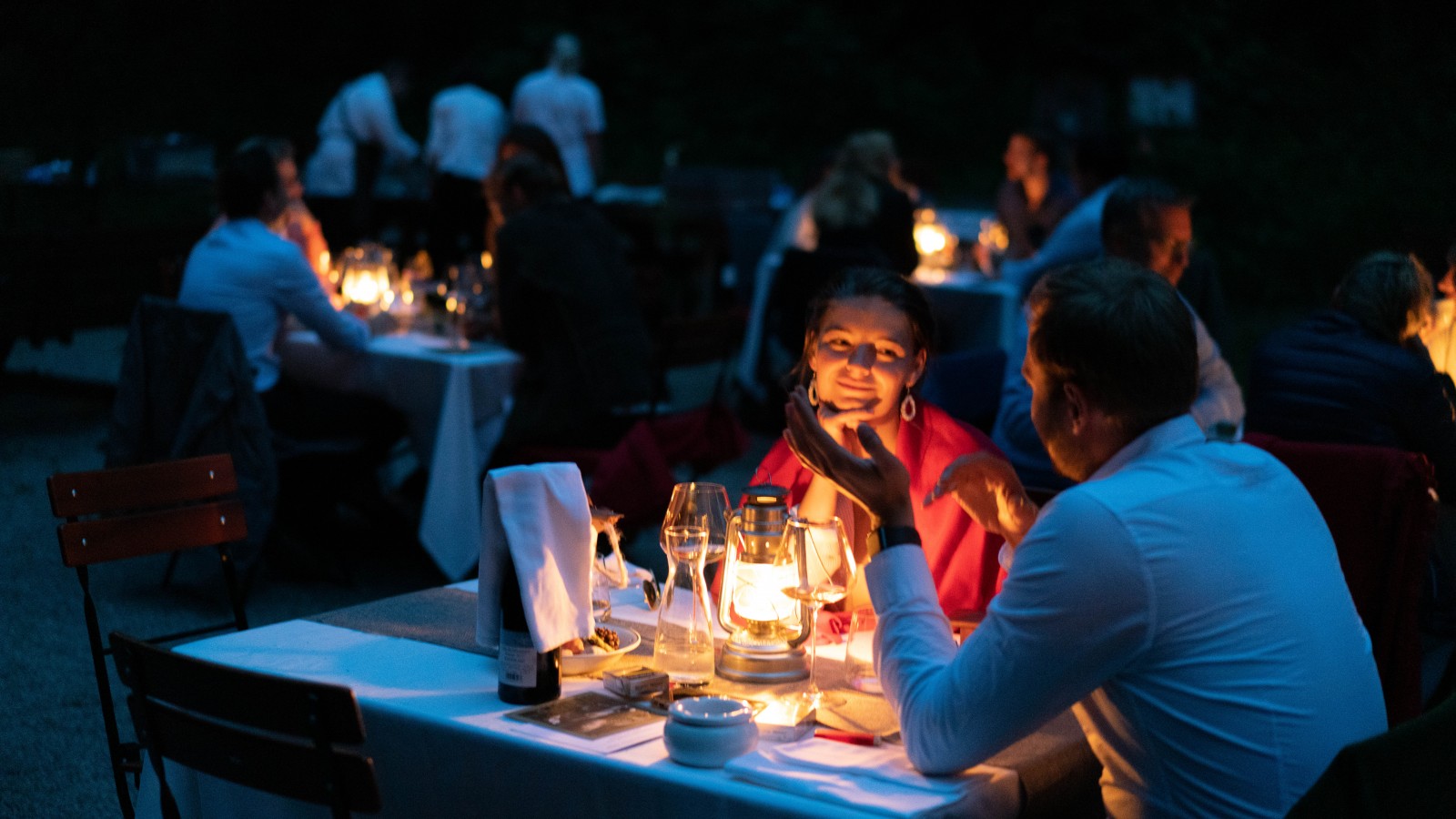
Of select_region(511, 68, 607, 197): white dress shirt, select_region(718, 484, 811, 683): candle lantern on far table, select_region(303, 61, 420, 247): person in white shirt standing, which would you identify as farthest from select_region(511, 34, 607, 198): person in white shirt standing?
select_region(718, 484, 811, 683): candle lantern on far table

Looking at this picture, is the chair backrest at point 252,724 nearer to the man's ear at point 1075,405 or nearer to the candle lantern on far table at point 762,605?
the candle lantern on far table at point 762,605

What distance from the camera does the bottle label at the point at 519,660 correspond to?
1961 millimetres

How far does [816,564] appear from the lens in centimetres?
205

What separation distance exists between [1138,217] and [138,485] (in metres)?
2.63

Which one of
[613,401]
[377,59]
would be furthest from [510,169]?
[377,59]

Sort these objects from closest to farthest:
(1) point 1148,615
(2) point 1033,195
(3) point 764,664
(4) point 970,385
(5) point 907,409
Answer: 1. (1) point 1148,615
2. (3) point 764,664
3. (5) point 907,409
4. (4) point 970,385
5. (2) point 1033,195

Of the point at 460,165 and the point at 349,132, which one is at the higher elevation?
the point at 349,132

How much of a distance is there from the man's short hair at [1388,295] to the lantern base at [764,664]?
7.33 ft

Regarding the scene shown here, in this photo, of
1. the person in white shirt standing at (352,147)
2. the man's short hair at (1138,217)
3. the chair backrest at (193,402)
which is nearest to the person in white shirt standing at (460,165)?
the person in white shirt standing at (352,147)

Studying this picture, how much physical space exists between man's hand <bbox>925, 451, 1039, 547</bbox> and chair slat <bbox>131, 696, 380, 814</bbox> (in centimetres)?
95

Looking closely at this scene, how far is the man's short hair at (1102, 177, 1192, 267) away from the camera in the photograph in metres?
3.96

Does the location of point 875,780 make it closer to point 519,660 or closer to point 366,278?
point 519,660

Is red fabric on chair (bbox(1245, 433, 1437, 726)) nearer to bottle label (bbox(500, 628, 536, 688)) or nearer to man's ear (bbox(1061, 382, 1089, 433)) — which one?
man's ear (bbox(1061, 382, 1089, 433))

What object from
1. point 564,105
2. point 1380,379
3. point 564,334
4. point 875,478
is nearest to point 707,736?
point 875,478
